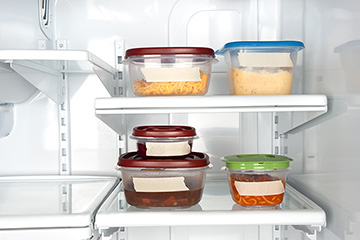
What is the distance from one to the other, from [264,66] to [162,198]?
1.37 feet

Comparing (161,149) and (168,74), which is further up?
(168,74)

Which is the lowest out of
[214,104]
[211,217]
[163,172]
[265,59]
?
[211,217]

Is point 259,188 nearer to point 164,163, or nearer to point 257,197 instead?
point 257,197

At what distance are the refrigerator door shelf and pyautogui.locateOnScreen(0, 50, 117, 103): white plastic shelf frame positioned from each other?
0.91 feet

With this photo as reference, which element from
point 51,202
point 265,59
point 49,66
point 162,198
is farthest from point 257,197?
point 49,66

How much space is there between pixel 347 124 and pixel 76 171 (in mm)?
936

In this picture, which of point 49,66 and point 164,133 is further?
point 49,66

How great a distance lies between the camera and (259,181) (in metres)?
1.05

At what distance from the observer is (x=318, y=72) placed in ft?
3.66

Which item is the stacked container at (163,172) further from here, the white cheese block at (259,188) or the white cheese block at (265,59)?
the white cheese block at (265,59)

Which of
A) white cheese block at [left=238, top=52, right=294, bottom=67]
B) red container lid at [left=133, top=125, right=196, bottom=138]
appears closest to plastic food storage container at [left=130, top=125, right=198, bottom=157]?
red container lid at [left=133, top=125, right=196, bottom=138]

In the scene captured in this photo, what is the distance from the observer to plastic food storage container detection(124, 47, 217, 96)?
1.06 meters

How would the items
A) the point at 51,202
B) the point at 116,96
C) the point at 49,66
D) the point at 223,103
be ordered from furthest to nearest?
the point at 116,96 < the point at 49,66 < the point at 51,202 < the point at 223,103

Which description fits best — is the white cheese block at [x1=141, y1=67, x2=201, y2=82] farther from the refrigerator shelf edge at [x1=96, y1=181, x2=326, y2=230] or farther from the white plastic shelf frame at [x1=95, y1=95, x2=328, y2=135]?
the refrigerator shelf edge at [x1=96, y1=181, x2=326, y2=230]
